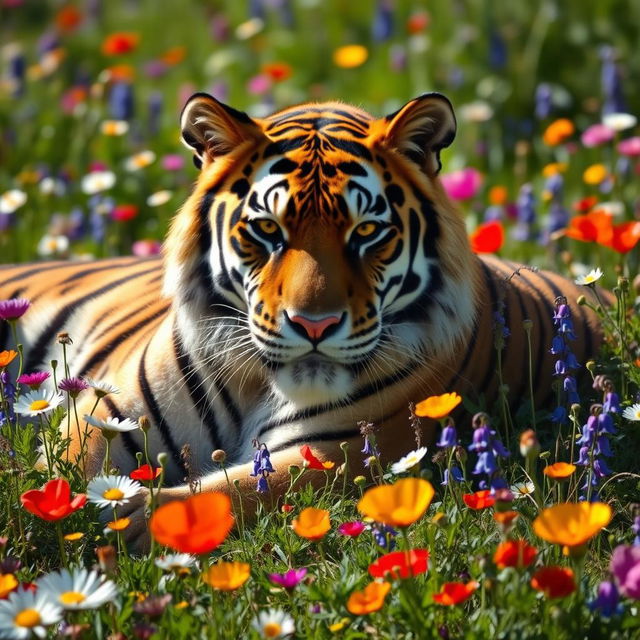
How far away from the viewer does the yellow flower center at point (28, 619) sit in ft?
7.66

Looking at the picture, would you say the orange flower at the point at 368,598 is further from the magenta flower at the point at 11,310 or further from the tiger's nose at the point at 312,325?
the magenta flower at the point at 11,310

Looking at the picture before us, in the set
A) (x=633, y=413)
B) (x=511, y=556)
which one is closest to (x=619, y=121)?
(x=633, y=413)

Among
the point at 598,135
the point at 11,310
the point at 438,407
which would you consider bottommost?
the point at 598,135

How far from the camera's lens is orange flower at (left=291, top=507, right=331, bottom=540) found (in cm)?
257

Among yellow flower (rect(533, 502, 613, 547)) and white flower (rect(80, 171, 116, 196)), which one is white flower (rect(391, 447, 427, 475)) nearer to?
yellow flower (rect(533, 502, 613, 547))

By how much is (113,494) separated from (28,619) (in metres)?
0.56

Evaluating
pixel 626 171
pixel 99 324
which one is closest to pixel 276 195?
pixel 99 324

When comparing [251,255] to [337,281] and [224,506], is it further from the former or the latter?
[224,506]

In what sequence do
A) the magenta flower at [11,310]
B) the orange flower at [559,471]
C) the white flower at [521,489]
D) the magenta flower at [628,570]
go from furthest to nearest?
the magenta flower at [11,310]
the white flower at [521,489]
the orange flower at [559,471]
the magenta flower at [628,570]

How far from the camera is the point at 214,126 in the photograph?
3.91 m

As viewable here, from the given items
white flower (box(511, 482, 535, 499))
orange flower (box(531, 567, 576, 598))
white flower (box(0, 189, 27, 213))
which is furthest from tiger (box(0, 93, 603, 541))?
white flower (box(0, 189, 27, 213))

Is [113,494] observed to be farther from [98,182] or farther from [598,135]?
[598,135]

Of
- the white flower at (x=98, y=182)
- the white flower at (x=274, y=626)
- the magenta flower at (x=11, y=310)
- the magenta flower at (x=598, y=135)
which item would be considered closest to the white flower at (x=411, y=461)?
the white flower at (x=274, y=626)

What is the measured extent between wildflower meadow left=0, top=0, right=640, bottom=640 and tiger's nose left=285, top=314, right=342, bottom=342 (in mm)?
333
